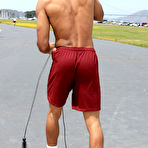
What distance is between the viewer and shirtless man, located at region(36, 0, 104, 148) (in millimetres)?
2645

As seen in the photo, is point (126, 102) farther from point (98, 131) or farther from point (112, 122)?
point (98, 131)

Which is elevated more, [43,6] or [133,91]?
[43,6]

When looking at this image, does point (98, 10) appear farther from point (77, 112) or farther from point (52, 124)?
point (77, 112)

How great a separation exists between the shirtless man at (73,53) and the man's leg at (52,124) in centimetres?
14

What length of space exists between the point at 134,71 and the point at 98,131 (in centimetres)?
629

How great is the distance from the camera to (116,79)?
7605 mm

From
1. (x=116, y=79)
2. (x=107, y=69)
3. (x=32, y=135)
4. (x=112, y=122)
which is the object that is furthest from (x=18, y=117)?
(x=107, y=69)

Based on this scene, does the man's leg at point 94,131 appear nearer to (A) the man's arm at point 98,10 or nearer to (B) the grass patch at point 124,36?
(A) the man's arm at point 98,10

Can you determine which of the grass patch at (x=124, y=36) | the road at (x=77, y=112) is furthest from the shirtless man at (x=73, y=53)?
the grass patch at (x=124, y=36)

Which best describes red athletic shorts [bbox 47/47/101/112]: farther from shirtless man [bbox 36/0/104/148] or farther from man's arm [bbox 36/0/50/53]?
man's arm [bbox 36/0/50/53]

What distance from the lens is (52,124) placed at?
10.0ft

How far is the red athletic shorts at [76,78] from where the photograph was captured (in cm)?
265

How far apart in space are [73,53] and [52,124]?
0.79 m

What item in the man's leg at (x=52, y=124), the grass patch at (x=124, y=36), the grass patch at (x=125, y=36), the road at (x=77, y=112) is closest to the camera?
the man's leg at (x=52, y=124)
